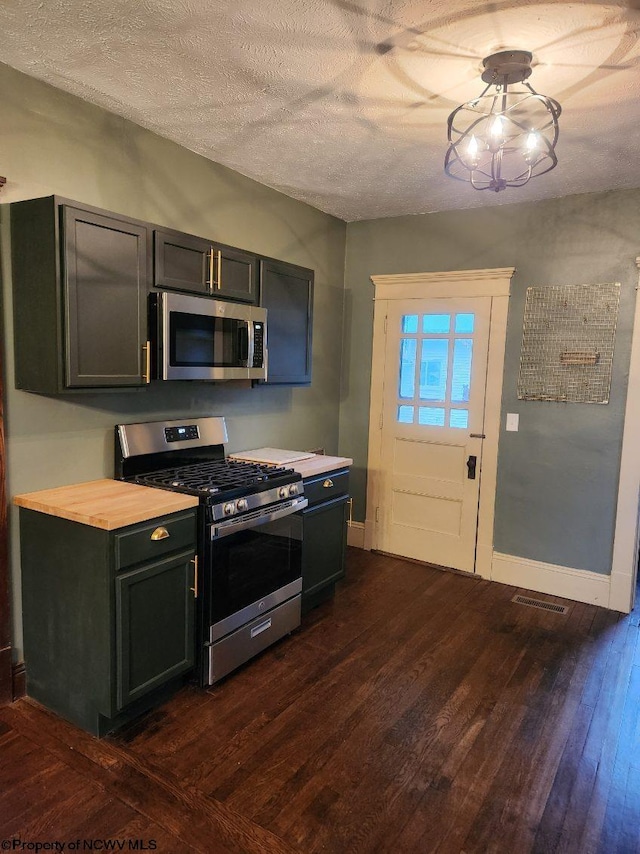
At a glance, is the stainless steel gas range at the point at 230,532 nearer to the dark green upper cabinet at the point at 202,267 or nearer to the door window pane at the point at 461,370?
the dark green upper cabinet at the point at 202,267

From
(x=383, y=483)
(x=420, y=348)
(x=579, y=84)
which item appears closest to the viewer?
(x=579, y=84)

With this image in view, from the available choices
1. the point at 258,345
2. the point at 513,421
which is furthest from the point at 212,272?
the point at 513,421

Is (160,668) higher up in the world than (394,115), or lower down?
lower down

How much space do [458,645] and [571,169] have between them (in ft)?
8.79

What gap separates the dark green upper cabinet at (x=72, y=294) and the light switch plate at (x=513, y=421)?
2.53m

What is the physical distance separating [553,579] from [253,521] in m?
2.25

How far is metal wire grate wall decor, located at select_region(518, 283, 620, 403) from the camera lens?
344 centimetres

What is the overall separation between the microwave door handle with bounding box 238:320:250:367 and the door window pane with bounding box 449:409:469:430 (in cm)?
172

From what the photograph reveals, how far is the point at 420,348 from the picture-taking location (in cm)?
409

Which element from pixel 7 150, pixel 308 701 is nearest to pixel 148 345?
pixel 7 150

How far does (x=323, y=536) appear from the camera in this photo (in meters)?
3.28

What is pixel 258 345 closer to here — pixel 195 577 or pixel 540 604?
pixel 195 577

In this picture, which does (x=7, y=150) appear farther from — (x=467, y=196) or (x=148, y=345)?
(x=467, y=196)

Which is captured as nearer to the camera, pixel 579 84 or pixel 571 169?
pixel 579 84
